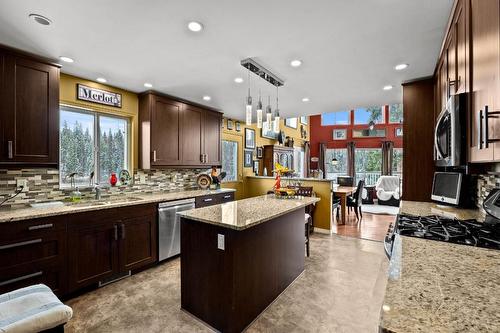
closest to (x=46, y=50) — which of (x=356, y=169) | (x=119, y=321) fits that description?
(x=119, y=321)

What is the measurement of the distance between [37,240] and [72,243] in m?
0.29

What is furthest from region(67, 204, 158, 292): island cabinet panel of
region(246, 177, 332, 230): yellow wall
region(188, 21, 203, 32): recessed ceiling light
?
region(246, 177, 332, 230): yellow wall

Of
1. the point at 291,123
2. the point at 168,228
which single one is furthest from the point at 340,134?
the point at 168,228

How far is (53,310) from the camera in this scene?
1.18m

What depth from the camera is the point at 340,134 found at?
32.5ft

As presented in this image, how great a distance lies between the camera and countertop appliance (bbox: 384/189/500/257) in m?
1.30

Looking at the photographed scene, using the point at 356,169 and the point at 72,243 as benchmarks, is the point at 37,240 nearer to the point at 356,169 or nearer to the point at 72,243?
the point at 72,243

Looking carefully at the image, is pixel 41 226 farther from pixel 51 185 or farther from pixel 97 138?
pixel 97 138

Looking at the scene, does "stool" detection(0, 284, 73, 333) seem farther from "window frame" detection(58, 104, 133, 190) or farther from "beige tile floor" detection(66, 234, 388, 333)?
"window frame" detection(58, 104, 133, 190)

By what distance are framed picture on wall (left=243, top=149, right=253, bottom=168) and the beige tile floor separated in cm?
341

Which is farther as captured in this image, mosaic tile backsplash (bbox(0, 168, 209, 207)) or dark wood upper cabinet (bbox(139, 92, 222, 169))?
dark wood upper cabinet (bbox(139, 92, 222, 169))

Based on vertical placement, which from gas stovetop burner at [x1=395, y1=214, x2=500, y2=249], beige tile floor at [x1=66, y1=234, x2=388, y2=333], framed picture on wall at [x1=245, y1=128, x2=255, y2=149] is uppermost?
framed picture on wall at [x1=245, y1=128, x2=255, y2=149]

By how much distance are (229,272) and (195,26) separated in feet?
6.46

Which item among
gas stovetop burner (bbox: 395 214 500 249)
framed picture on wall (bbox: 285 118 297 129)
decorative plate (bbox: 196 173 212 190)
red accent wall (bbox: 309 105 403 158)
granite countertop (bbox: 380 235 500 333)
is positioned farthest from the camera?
red accent wall (bbox: 309 105 403 158)
